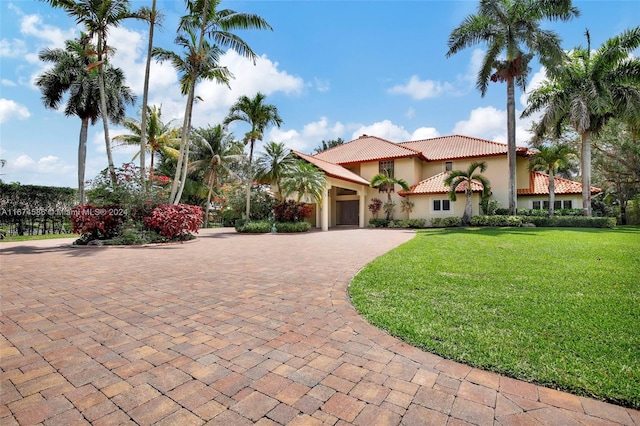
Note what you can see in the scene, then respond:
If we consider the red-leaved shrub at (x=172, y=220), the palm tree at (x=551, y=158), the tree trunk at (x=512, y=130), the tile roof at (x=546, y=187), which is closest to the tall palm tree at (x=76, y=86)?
the red-leaved shrub at (x=172, y=220)

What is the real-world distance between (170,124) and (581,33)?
112 ft

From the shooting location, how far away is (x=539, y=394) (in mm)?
2520

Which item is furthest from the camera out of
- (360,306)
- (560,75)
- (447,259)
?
(560,75)

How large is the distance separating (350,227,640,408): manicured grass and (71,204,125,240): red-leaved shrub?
1106 cm

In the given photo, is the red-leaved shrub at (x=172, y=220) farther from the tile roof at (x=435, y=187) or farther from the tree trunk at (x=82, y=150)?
the tile roof at (x=435, y=187)

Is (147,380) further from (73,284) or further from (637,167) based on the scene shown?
(637,167)

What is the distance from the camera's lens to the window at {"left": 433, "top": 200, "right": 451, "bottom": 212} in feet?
81.3

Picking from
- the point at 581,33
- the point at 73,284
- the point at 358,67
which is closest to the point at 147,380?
the point at 73,284

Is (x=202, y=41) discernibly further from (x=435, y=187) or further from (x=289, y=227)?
(x=435, y=187)

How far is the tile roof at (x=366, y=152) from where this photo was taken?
2713 centimetres

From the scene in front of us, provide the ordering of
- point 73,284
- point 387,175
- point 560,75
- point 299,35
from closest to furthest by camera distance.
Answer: point 73,284, point 299,35, point 560,75, point 387,175

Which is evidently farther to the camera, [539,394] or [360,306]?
[360,306]

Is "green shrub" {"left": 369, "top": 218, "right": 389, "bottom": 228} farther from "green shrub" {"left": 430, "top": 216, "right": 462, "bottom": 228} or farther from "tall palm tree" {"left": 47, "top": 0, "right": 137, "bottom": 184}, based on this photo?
"tall palm tree" {"left": 47, "top": 0, "right": 137, "bottom": 184}

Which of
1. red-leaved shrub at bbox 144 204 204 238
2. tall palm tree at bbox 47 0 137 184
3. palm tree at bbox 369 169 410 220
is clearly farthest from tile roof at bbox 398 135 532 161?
tall palm tree at bbox 47 0 137 184
